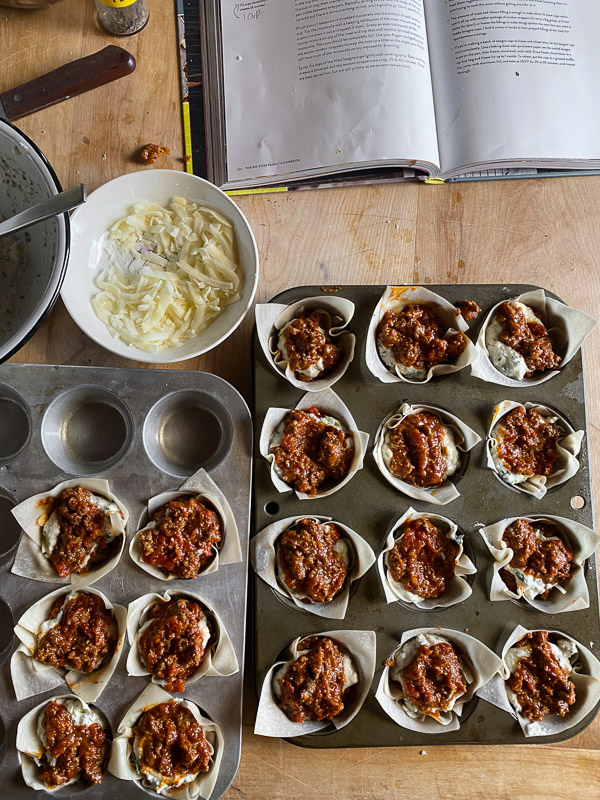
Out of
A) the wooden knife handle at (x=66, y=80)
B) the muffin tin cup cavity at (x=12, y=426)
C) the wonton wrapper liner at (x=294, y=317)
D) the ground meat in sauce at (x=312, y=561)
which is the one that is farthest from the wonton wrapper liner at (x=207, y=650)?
the wooden knife handle at (x=66, y=80)

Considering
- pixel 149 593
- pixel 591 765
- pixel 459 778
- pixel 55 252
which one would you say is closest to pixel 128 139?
pixel 55 252

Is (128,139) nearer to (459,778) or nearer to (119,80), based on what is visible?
(119,80)

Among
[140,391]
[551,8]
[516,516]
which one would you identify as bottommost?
[516,516]

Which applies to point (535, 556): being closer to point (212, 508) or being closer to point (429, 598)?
point (429, 598)

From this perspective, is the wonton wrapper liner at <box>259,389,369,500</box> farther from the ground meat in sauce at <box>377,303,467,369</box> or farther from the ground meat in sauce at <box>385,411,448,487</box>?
the ground meat in sauce at <box>377,303,467,369</box>

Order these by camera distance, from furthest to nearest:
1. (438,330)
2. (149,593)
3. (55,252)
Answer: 1. (438,330)
2. (149,593)
3. (55,252)

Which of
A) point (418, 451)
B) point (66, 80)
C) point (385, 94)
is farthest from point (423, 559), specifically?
point (66, 80)
